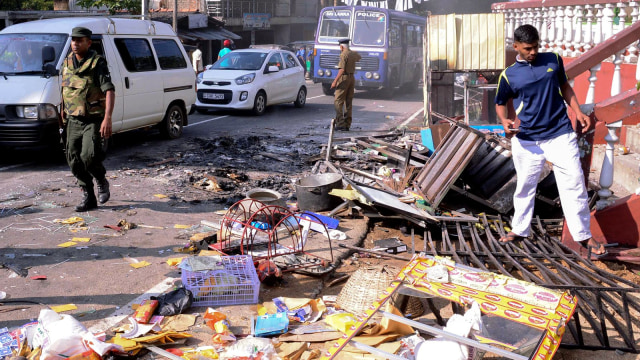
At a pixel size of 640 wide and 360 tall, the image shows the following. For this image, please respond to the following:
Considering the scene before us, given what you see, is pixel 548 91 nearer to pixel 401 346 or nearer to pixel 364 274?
pixel 364 274

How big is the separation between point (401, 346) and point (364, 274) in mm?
906

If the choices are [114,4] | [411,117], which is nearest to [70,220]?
[411,117]

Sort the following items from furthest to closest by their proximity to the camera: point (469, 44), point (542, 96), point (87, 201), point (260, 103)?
1. point (260, 103)
2. point (469, 44)
3. point (87, 201)
4. point (542, 96)

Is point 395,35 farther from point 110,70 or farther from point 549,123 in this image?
point 549,123

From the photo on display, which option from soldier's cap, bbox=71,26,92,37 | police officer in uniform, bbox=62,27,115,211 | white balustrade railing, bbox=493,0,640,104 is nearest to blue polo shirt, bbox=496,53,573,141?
white balustrade railing, bbox=493,0,640,104

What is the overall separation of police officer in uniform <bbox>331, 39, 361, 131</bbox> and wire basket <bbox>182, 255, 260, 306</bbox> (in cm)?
928

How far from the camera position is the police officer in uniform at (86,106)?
6703 millimetres

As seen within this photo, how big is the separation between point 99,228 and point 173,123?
5487 mm

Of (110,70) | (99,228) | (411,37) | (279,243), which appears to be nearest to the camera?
(279,243)

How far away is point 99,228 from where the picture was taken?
650cm

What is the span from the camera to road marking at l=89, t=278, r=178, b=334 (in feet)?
13.9

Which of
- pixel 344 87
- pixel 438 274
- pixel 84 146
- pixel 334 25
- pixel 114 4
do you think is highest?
pixel 114 4

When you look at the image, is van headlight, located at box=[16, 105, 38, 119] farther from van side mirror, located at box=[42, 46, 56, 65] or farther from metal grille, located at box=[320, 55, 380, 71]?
metal grille, located at box=[320, 55, 380, 71]

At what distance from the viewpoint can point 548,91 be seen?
207 inches
